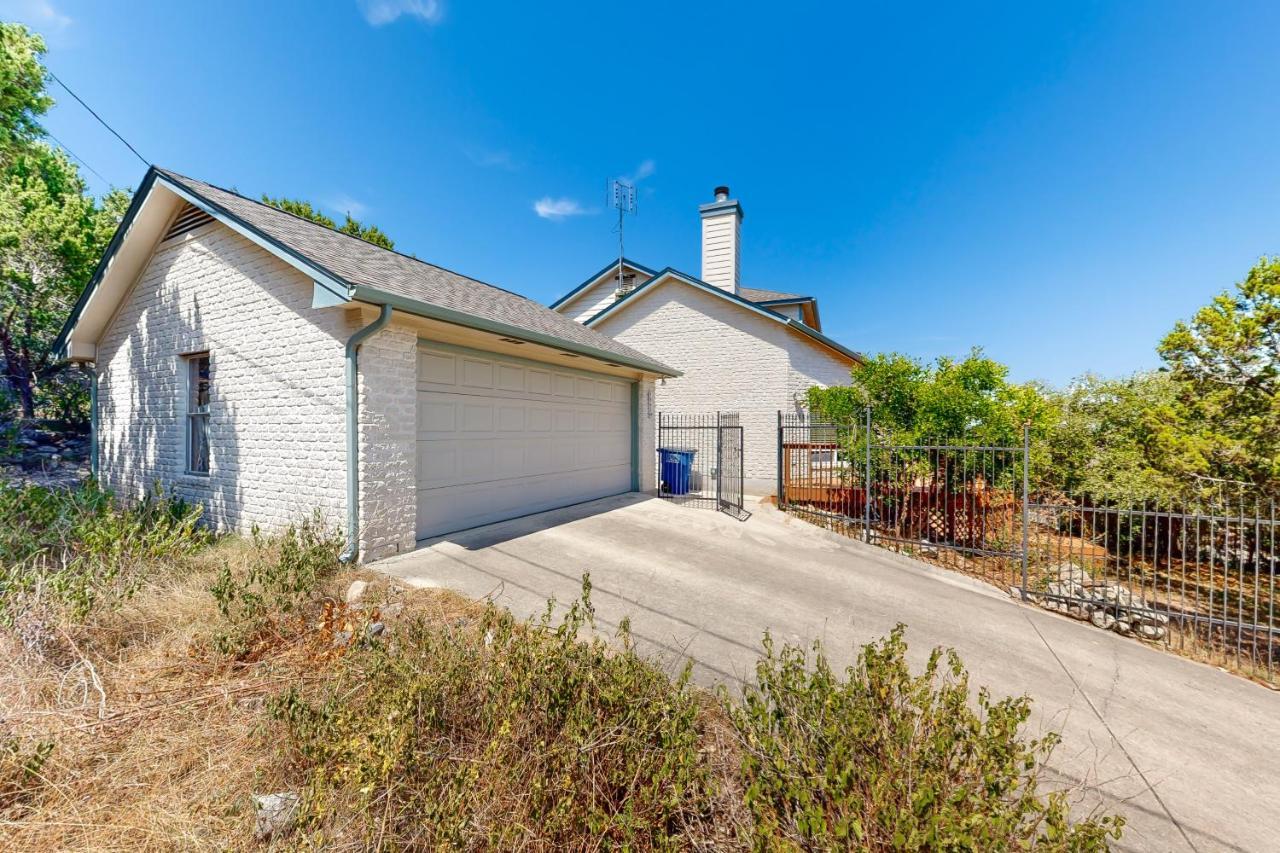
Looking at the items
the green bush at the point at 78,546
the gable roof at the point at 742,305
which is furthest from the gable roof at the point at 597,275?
the green bush at the point at 78,546

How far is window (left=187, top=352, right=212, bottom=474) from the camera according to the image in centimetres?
710

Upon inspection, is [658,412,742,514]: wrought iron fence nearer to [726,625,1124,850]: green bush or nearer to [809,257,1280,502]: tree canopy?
[809,257,1280,502]: tree canopy

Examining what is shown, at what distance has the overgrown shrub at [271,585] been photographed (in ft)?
11.6

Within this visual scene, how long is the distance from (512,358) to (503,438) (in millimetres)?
1330

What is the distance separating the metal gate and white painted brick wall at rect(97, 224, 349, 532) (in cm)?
670

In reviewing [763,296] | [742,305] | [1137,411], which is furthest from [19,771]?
[763,296]

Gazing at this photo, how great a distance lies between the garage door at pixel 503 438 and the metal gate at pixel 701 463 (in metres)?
1.72

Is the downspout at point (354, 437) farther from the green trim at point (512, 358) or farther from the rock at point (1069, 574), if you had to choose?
the rock at point (1069, 574)

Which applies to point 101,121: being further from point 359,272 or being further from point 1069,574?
point 1069,574

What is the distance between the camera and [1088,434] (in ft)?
28.9

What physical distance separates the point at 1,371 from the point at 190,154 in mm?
10982

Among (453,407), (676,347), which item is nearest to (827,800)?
(453,407)

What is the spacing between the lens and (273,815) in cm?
215

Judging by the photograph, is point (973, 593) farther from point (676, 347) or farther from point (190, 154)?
point (190, 154)
